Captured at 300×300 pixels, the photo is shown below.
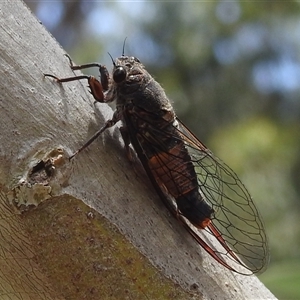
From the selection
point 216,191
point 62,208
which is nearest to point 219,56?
point 216,191

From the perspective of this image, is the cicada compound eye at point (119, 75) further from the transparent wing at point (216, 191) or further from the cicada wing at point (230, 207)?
the cicada wing at point (230, 207)

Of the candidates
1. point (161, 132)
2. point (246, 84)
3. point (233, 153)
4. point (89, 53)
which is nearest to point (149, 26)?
point (89, 53)

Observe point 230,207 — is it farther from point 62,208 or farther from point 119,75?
point 62,208

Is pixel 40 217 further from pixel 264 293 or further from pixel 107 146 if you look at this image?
pixel 264 293

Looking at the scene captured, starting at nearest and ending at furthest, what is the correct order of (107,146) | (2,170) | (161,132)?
(2,170)
(107,146)
(161,132)

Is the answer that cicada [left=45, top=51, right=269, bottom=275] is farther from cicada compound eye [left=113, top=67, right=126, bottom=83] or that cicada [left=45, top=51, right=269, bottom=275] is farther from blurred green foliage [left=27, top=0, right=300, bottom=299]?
blurred green foliage [left=27, top=0, right=300, bottom=299]

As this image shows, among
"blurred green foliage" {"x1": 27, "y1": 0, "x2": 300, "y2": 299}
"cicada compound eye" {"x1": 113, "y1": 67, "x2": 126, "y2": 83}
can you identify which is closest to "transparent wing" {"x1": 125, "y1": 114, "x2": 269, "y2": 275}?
"cicada compound eye" {"x1": 113, "y1": 67, "x2": 126, "y2": 83}
